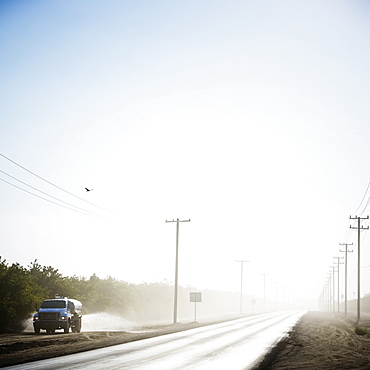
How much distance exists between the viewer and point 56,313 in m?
38.1

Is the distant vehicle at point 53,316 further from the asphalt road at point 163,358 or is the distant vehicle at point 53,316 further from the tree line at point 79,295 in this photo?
the asphalt road at point 163,358

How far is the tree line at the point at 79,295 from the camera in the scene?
40.3 metres

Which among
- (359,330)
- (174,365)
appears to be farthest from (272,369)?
(359,330)

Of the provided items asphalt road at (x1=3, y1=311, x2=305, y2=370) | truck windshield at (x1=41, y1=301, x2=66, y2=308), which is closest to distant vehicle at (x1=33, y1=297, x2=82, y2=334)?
truck windshield at (x1=41, y1=301, x2=66, y2=308)

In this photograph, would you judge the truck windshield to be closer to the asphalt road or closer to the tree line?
the tree line

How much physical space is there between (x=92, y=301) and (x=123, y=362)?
44.1 meters

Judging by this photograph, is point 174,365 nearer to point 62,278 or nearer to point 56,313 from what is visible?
point 56,313

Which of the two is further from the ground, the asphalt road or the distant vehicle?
the asphalt road

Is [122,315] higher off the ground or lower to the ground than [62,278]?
lower

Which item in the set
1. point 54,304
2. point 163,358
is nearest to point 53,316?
point 54,304

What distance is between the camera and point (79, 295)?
58.9 metres

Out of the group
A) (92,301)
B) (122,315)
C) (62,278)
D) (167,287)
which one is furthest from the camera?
(167,287)

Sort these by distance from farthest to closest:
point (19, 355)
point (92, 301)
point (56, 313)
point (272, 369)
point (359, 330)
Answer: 1. point (92, 301)
2. point (359, 330)
3. point (56, 313)
4. point (19, 355)
5. point (272, 369)

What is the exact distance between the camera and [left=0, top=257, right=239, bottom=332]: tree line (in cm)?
4031
